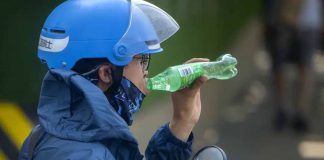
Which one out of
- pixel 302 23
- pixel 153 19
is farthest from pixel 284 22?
pixel 153 19

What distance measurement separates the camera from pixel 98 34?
272 cm

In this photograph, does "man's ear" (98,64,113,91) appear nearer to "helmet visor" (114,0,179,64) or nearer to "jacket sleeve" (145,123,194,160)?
"helmet visor" (114,0,179,64)

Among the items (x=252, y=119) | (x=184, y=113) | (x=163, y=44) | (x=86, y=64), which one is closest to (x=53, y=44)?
(x=86, y=64)

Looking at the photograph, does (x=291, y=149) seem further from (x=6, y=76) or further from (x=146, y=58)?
(x=146, y=58)

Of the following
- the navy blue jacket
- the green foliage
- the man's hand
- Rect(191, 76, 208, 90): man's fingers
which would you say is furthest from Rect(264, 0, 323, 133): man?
the navy blue jacket

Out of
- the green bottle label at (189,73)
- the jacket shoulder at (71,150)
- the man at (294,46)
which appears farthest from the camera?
the man at (294,46)

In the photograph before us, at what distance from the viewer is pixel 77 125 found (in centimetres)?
257

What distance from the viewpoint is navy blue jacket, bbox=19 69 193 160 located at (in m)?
2.52

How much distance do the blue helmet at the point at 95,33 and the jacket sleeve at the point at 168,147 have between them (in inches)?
15.7

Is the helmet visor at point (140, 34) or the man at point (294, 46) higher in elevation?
the helmet visor at point (140, 34)

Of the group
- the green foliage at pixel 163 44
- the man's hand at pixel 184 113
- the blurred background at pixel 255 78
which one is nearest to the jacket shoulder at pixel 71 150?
the man's hand at pixel 184 113

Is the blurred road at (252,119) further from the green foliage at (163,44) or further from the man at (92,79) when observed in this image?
the man at (92,79)

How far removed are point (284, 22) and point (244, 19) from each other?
307 millimetres

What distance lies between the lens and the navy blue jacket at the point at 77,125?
2.52 m
